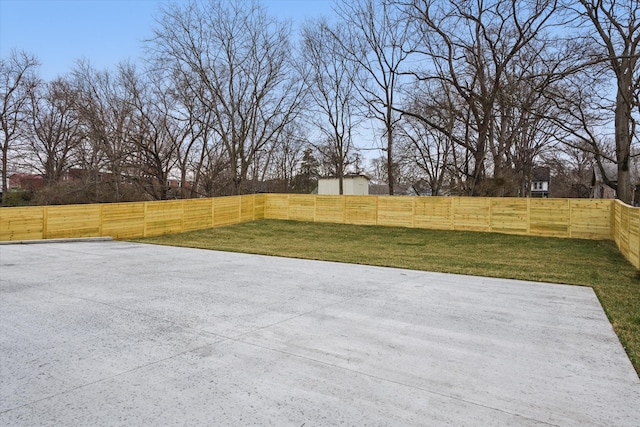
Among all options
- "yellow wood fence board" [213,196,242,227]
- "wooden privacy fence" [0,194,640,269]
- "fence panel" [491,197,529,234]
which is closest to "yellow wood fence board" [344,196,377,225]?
"wooden privacy fence" [0,194,640,269]

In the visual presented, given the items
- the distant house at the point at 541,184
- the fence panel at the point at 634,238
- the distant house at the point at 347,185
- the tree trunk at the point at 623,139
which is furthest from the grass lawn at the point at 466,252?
the distant house at the point at 541,184

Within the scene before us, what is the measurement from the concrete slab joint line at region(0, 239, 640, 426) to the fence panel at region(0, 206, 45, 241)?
24.0 ft

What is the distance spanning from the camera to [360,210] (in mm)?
18688

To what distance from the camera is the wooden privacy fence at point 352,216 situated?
38.9 ft

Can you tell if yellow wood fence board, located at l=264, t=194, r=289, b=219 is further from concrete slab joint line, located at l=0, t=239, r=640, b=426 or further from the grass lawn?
concrete slab joint line, located at l=0, t=239, r=640, b=426

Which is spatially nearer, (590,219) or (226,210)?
(590,219)

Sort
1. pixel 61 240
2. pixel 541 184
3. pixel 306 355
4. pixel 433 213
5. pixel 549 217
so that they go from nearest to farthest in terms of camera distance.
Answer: pixel 306 355, pixel 61 240, pixel 549 217, pixel 433 213, pixel 541 184

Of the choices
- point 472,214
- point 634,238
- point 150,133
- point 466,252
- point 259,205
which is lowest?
point 466,252

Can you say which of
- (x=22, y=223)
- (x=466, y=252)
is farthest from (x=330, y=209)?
(x=22, y=223)

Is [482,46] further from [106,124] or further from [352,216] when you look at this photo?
[106,124]

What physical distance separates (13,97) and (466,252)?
27.7 meters

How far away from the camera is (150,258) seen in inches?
344

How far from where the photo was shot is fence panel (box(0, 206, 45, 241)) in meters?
11.5

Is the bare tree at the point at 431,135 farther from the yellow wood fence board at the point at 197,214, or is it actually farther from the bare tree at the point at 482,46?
the yellow wood fence board at the point at 197,214
